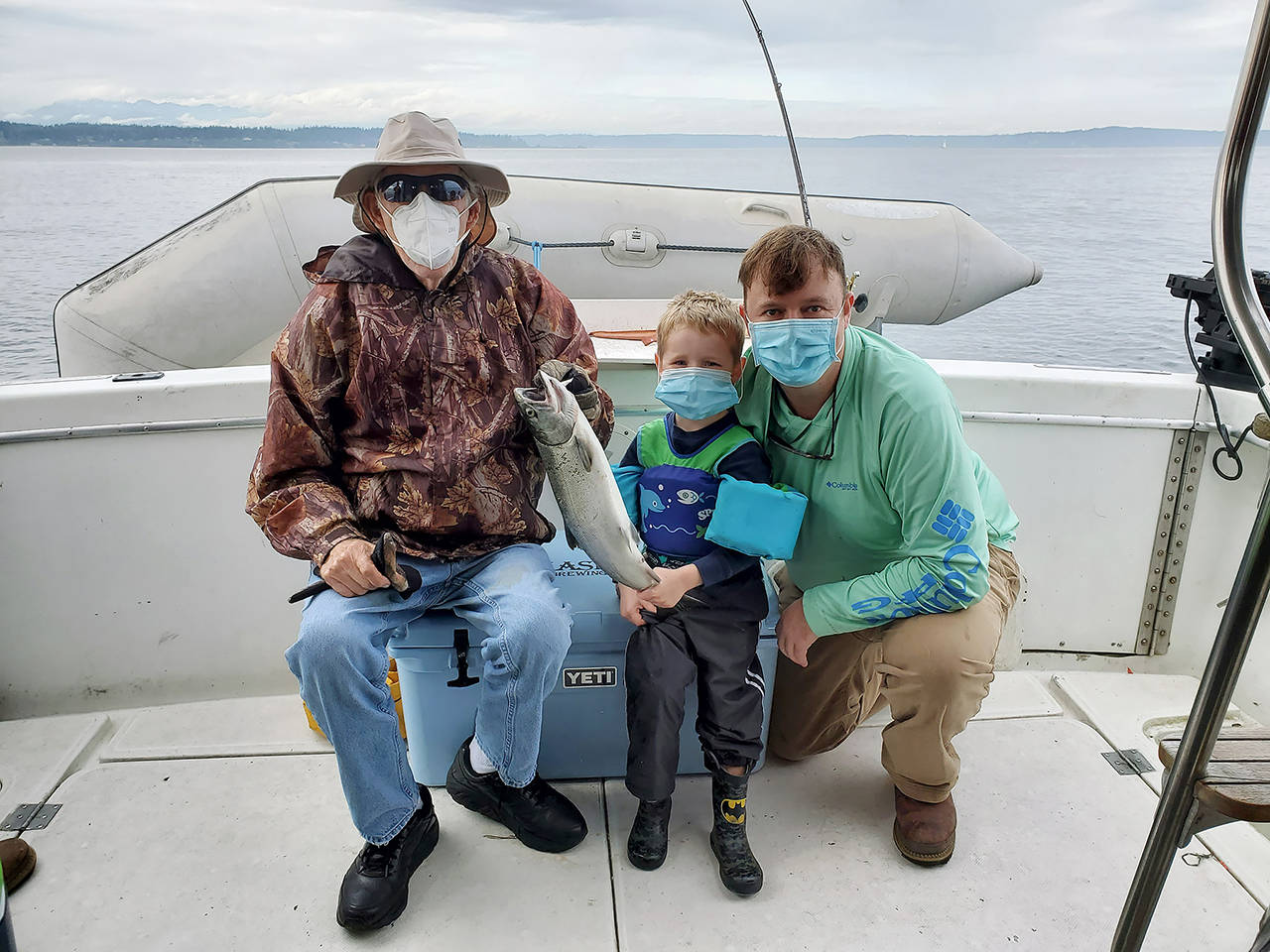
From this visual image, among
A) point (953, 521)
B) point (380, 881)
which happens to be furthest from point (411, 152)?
point (380, 881)

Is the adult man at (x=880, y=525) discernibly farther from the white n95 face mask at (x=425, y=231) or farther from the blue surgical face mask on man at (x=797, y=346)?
the white n95 face mask at (x=425, y=231)

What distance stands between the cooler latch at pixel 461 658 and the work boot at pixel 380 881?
27 centimetres

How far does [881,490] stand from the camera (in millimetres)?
1786

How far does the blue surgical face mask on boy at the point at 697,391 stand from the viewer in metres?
1.75

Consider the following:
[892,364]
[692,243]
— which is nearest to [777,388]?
[892,364]

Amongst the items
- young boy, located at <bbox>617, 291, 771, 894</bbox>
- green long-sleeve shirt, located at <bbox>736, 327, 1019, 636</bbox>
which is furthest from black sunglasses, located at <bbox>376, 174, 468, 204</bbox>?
green long-sleeve shirt, located at <bbox>736, 327, 1019, 636</bbox>

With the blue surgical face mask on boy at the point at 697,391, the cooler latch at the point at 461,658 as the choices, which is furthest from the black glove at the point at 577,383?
the cooler latch at the point at 461,658

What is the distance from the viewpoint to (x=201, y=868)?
1854 mm

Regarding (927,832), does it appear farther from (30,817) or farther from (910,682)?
(30,817)

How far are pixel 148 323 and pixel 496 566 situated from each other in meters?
3.45

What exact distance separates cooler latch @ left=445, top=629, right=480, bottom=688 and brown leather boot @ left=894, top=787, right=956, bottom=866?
3.19 feet

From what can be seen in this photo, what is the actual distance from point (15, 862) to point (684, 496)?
1.56 meters

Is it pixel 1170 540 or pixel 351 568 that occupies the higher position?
pixel 351 568

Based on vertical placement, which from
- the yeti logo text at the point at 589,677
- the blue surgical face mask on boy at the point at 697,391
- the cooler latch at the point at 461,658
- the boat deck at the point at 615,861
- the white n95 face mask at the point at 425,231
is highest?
the white n95 face mask at the point at 425,231
